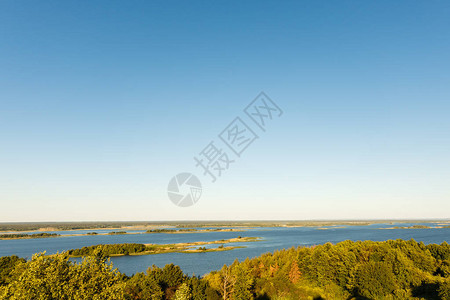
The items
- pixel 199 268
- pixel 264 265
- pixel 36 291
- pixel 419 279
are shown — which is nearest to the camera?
pixel 36 291

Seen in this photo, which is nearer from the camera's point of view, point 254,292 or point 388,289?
point 388,289

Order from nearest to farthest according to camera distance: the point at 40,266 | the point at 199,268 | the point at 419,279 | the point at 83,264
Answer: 1. the point at 40,266
2. the point at 83,264
3. the point at 419,279
4. the point at 199,268

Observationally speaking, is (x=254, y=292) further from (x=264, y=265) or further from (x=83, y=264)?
(x=83, y=264)

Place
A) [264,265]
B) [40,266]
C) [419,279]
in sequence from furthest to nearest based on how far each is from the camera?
[264,265], [419,279], [40,266]

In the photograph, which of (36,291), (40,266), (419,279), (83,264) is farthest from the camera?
(419,279)

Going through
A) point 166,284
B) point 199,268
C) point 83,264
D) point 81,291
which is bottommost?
point 199,268

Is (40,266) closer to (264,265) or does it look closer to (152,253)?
(264,265)

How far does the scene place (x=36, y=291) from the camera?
1364cm

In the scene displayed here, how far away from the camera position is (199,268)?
7306 cm

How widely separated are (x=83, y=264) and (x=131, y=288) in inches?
1017

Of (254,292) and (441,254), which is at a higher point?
(441,254)

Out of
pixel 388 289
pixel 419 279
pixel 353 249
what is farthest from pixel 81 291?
pixel 353 249

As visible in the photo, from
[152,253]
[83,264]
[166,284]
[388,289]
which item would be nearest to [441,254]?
[388,289]

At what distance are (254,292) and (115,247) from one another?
76408 mm
